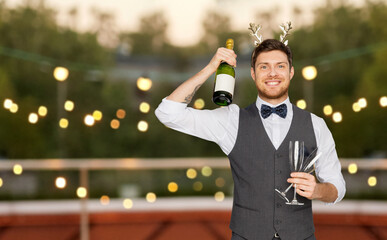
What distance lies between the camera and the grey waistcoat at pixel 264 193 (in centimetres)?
155

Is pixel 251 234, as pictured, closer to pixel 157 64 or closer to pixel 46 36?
pixel 46 36

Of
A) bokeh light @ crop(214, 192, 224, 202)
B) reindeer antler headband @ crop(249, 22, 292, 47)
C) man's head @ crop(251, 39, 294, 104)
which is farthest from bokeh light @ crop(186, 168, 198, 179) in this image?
man's head @ crop(251, 39, 294, 104)

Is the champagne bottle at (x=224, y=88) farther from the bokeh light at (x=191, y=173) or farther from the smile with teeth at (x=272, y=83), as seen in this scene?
the bokeh light at (x=191, y=173)

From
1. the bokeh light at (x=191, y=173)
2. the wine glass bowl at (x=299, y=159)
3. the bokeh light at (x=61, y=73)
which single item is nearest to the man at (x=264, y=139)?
the wine glass bowl at (x=299, y=159)

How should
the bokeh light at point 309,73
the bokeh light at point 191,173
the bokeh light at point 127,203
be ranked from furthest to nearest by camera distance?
1. the bokeh light at point 191,173
2. the bokeh light at point 127,203
3. the bokeh light at point 309,73

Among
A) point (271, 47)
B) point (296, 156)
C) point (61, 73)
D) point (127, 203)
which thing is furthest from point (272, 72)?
point (127, 203)

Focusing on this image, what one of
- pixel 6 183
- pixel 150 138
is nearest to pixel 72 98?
pixel 150 138

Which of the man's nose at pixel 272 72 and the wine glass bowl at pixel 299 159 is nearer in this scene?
the wine glass bowl at pixel 299 159

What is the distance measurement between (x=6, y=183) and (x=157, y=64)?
556 inches

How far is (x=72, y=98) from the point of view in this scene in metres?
17.0

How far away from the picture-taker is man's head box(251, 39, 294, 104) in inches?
62.4

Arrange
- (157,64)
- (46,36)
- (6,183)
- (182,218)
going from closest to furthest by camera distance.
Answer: (182,218), (6,183), (46,36), (157,64)

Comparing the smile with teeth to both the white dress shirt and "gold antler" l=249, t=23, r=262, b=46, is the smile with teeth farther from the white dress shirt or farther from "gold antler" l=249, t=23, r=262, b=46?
"gold antler" l=249, t=23, r=262, b=46

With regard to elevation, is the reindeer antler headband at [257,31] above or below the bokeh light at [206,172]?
above
